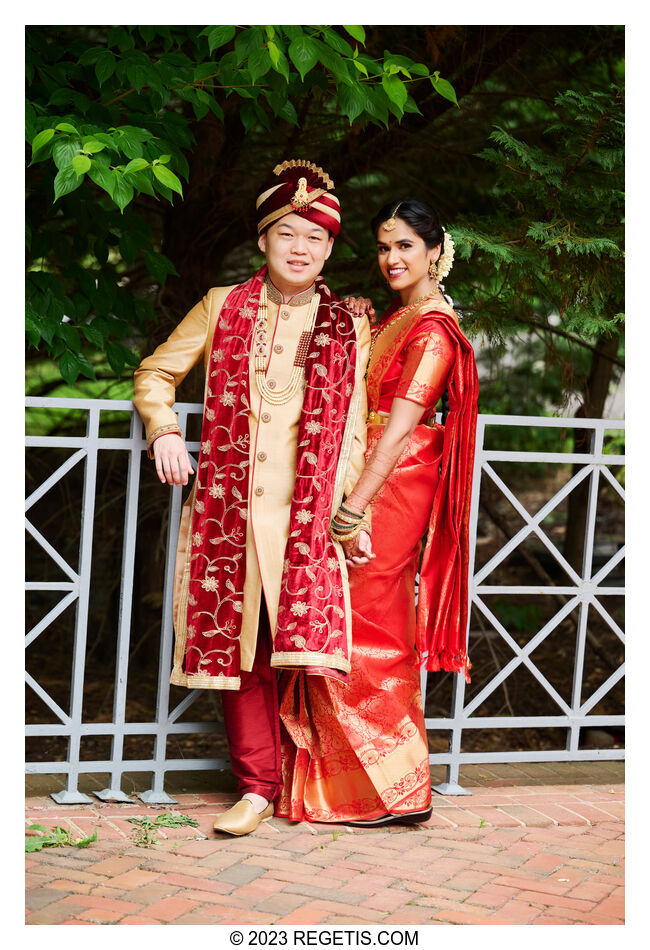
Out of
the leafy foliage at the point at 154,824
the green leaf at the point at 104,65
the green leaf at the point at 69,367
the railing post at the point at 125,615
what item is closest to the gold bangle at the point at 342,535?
the railing post at the point at 125,615

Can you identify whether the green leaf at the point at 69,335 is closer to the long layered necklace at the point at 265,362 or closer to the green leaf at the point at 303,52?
the long layered necklace at the point at 265,362

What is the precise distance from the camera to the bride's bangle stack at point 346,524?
315 centimetres

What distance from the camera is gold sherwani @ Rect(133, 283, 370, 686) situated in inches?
125

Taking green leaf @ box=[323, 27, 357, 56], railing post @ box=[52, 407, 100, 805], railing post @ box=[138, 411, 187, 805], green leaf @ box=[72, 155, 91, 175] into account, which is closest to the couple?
railing post @ box=[138, 411, 187, 805]

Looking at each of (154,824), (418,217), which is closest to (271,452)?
(418,217)

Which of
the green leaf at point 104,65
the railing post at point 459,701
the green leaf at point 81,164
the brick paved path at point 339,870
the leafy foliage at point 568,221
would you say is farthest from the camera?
the leafy foliage at point 568,221

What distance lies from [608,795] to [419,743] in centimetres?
93

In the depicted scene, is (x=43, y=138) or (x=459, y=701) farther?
(x=459, y=701)

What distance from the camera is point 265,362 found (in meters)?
3.21

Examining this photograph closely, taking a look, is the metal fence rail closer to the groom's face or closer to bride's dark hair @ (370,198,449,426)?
the groom's face

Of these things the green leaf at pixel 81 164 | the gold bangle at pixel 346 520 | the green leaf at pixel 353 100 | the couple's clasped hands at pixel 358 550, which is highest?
the green leaf at pixel 353 100

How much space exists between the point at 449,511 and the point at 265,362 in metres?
0.75

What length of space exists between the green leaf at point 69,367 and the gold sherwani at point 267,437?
0.63m

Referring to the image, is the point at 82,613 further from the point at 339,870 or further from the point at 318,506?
the point at 339,870
